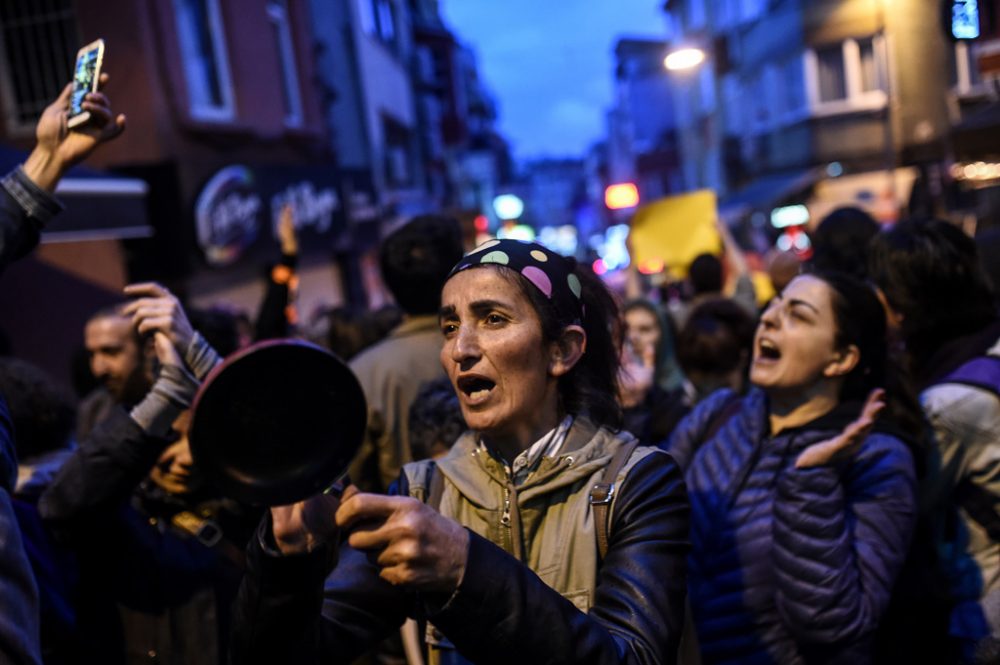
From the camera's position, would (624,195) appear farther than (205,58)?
Yes

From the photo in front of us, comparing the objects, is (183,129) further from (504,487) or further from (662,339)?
(504,487)

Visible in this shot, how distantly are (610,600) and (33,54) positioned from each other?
10.2 meters

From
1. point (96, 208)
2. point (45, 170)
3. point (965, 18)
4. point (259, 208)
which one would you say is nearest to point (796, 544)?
point (45, 170)

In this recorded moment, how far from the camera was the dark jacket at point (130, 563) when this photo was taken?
2.43 m

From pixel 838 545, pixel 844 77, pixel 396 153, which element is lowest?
pixel 838 545

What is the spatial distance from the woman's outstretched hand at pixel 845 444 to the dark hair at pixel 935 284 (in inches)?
34.5

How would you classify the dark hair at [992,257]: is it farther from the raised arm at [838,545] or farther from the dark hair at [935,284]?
the raised arm at [838,545]

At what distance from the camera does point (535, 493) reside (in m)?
1.83

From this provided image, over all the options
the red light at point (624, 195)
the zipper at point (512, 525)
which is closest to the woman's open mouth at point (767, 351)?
the zipper at point (512, 525)

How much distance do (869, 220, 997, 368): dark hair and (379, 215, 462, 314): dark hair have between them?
67.2 inches

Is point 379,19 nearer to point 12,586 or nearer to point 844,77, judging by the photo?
point 844,77

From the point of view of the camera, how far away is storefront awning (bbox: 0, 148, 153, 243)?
20.8ft

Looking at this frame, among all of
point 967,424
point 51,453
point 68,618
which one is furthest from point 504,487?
point 51,453

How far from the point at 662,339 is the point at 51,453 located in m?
3.64
